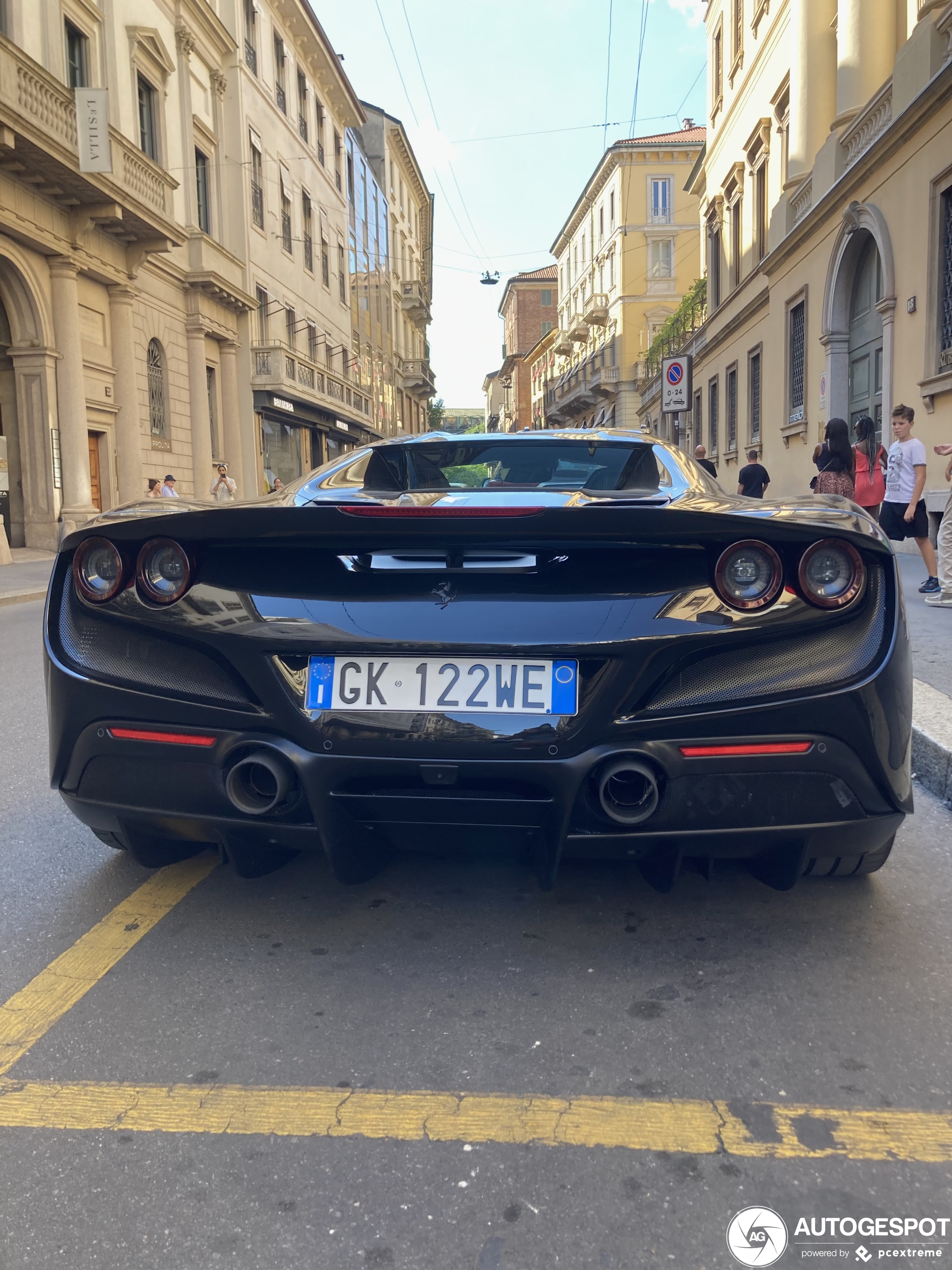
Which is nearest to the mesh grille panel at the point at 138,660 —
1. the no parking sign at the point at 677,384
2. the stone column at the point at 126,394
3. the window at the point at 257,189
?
the no parking sign at the point at 677,384

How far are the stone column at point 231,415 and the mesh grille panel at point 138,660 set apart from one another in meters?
27.3

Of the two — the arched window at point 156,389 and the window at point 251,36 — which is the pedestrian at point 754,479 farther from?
the window at point 251,36

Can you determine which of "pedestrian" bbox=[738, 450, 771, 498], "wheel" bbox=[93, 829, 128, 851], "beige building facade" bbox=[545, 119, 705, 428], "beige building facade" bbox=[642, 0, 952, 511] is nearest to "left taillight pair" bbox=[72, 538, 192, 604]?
"wheel" bbox=[93, 829, 128, 851]

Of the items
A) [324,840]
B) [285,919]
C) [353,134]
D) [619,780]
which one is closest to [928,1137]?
[619,780]

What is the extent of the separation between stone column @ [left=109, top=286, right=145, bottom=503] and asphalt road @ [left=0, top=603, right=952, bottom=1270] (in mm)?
20446

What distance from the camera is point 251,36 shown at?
3078cm

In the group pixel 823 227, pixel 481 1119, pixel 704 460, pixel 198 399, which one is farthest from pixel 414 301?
pixel 481 1119

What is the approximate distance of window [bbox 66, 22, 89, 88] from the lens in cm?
2016

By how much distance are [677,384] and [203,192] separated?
18.3 m

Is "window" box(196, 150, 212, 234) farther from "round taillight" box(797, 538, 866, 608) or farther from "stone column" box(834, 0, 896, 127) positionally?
"round taillight" box(797, 538, 866, 608)

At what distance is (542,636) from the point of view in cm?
214

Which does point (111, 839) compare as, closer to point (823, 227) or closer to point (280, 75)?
point (823, 227)

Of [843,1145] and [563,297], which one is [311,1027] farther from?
[563,297]

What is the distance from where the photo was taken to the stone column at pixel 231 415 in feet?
95.1
